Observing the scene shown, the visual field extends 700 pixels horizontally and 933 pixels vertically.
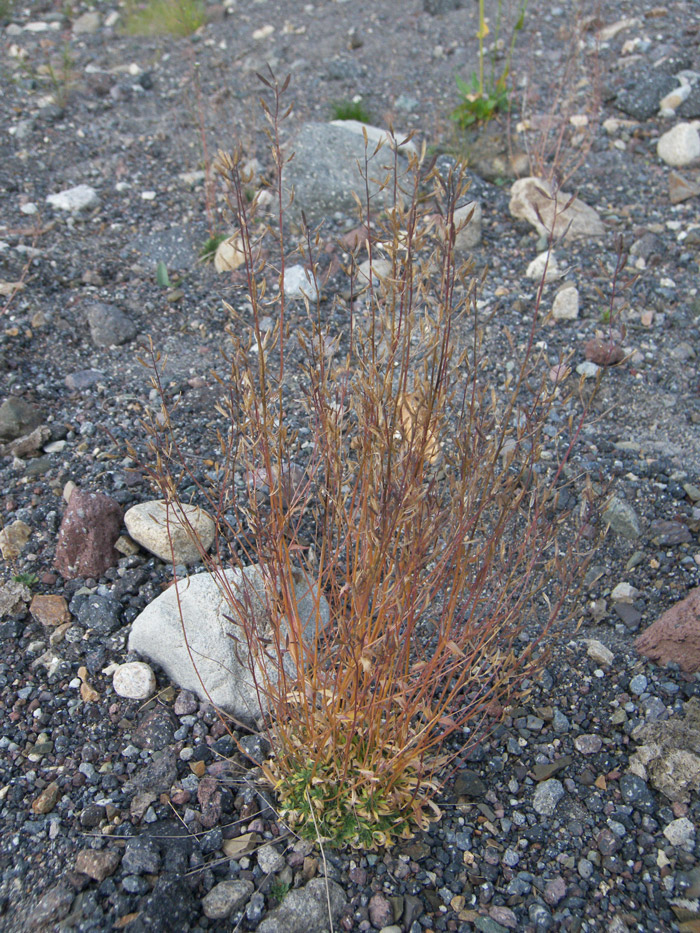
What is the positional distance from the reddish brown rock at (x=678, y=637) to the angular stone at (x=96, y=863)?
5.59 ft

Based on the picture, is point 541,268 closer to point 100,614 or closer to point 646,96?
point 646,96

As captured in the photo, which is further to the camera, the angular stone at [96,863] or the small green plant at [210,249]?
the small green plant at [210,249]

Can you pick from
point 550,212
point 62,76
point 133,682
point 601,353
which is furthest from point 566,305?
point 62,76

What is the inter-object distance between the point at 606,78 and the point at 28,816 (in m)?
5.55

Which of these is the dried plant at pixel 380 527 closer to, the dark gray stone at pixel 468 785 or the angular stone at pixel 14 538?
the dark gray stone at pixel 468 785

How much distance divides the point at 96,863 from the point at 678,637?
5.93 feet

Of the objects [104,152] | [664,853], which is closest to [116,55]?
[104,152]

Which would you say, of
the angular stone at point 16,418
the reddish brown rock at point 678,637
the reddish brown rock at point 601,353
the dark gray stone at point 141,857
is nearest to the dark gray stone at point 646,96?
the reddish brown rock at point 601,353

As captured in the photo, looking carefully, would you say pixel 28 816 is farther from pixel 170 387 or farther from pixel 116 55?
pixel 116 55

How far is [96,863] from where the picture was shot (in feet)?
6.21

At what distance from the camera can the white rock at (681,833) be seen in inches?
77.6

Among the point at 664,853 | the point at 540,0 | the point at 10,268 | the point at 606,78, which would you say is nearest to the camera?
the point at 664,853

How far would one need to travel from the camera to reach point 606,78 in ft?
17.2

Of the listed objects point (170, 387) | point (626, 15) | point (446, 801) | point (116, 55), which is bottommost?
point (446, 801)
